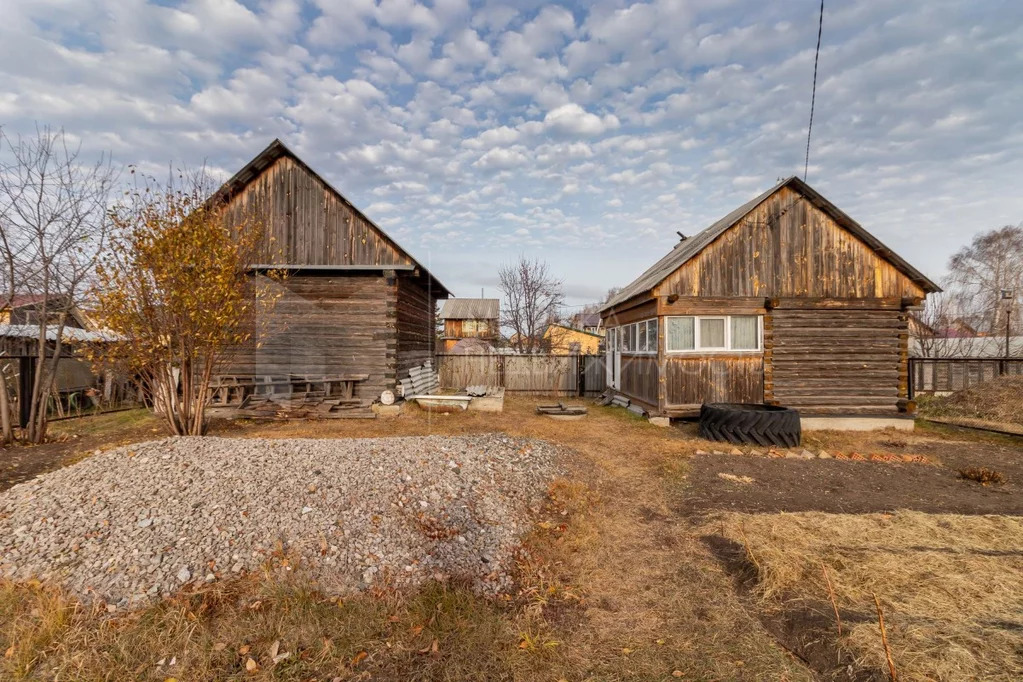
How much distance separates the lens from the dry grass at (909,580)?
304cm

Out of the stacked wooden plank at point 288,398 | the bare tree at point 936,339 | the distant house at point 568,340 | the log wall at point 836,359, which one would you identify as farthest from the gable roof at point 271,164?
the bare tree at point 936,339

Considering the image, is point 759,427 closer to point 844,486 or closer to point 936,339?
point 844,486

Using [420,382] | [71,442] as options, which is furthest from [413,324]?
[71,442]

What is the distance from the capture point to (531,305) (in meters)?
32.6

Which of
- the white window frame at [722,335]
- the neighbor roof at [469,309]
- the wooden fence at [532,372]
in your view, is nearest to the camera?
the white window frame at [722,335]

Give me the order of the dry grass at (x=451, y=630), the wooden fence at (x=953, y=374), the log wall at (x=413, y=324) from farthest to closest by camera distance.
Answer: the wooden fence at (x=953, y=374) < the log wall at (x=413, y=324) < the dry grass at (x=451, y=630)

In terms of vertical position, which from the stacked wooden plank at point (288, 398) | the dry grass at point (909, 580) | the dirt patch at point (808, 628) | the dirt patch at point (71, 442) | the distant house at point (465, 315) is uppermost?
the distant house at point (465, 315)

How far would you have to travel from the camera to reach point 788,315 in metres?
12.2

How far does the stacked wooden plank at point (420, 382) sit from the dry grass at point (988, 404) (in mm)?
15915

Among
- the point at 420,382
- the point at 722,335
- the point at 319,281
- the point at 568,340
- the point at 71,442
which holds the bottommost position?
the point at 71,442

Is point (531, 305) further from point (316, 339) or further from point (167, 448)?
point (167, 448)

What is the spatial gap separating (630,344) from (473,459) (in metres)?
9.34

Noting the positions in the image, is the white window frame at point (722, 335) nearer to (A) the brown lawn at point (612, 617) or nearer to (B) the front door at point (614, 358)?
(B) the front door at point (614, 358)

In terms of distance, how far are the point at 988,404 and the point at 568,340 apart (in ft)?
92.6
